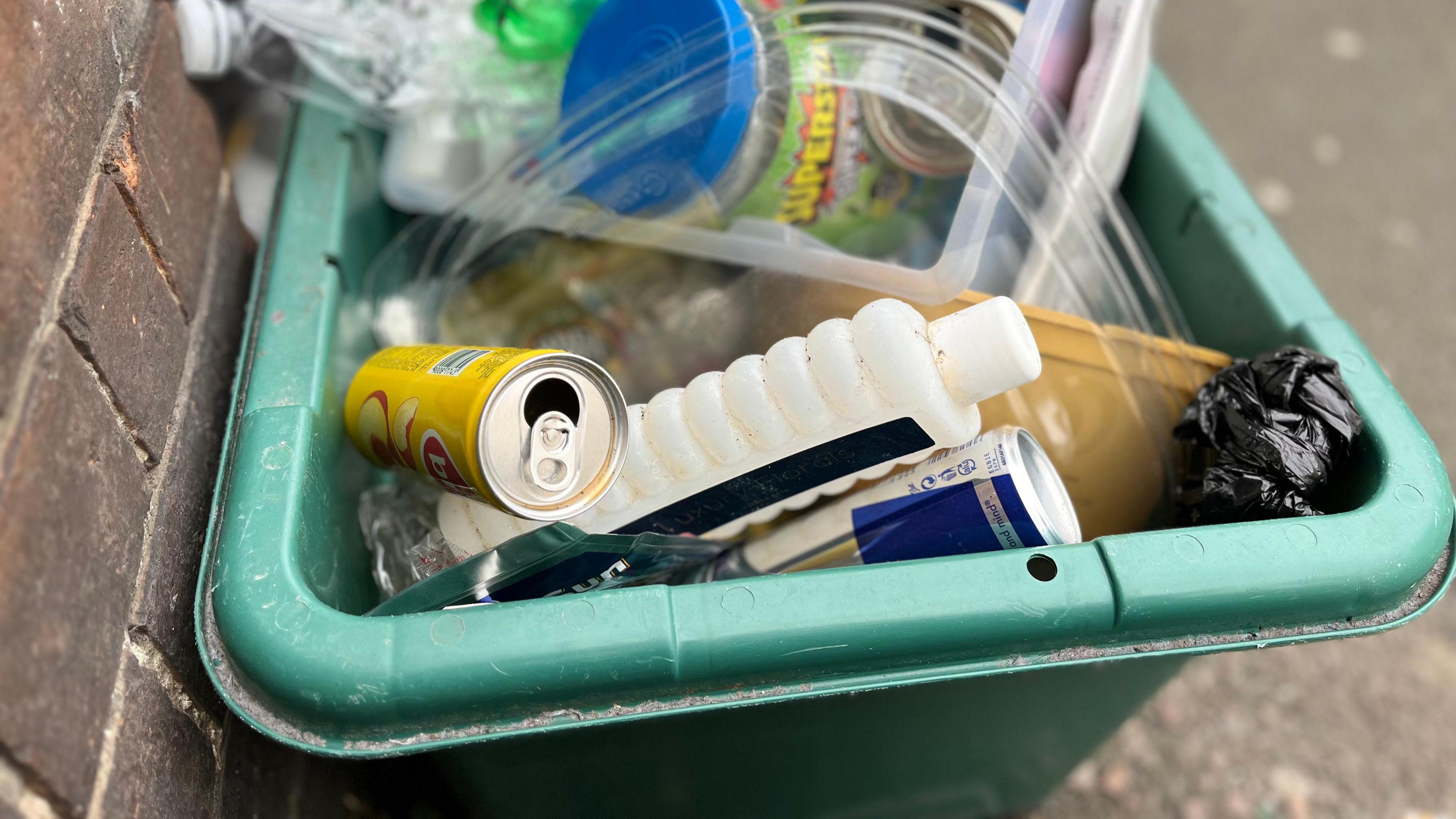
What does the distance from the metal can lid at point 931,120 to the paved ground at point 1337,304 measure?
81 cm

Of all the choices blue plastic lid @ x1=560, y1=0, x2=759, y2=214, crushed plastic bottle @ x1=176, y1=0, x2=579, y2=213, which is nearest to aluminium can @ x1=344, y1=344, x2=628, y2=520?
blue plastic lid @ x1=560, y1=0, x2=759, y2=214

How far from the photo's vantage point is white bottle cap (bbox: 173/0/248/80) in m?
0.89

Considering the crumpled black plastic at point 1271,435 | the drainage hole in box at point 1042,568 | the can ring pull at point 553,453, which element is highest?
the can ring pull at point 553,453

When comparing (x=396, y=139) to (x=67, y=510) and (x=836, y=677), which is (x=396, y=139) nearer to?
(x=67, y=510)

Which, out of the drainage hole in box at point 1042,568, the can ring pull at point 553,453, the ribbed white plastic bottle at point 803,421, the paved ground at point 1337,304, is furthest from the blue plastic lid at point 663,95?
the paved ground at point 1337,304

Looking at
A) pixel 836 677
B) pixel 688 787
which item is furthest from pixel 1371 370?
pixel 688 787

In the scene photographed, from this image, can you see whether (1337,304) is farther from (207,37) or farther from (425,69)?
(207,37)

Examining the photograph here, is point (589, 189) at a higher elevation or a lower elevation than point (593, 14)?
lower

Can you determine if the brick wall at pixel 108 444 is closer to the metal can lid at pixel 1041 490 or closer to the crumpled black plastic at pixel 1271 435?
the metal can lid at pixel 1041 490

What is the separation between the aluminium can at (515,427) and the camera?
633mm

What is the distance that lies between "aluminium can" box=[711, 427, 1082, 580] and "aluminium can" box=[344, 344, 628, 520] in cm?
18

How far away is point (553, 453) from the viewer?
647 mm

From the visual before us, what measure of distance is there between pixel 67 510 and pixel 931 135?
28.9 inches

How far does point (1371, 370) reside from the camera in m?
0.78
